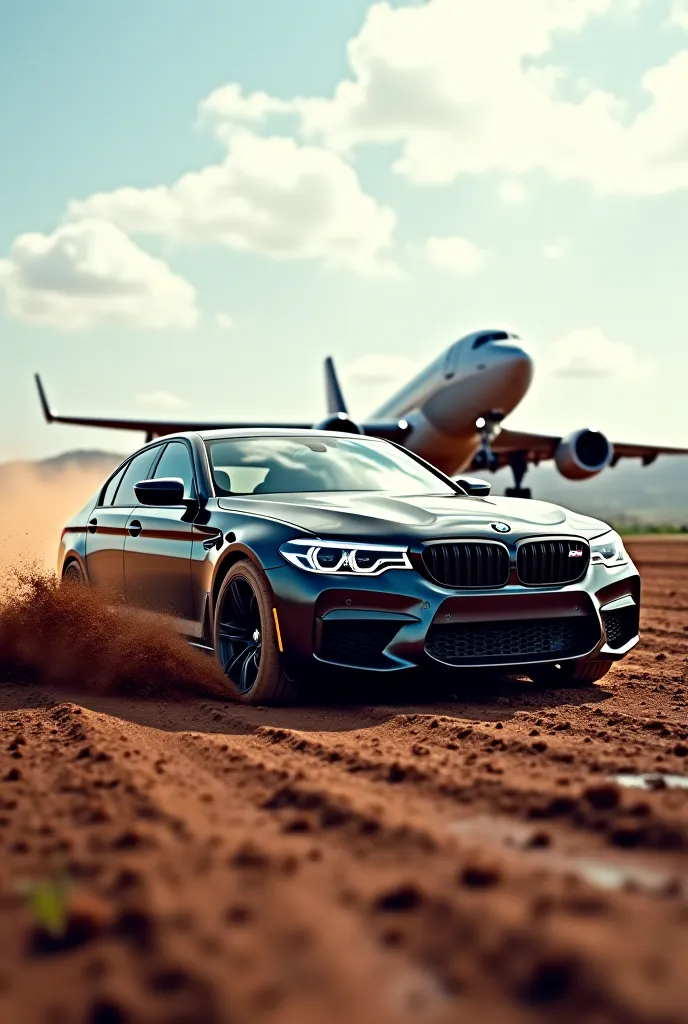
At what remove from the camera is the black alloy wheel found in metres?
5.60

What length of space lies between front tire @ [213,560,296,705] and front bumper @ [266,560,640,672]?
0.29 ft

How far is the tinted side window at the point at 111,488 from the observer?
304 inches

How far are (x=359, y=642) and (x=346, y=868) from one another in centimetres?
286

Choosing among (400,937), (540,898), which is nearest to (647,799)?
(540,898)

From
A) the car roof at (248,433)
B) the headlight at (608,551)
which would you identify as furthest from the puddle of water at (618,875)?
the car roof at (248,433)

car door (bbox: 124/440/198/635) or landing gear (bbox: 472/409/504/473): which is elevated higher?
landing gear (bbox: 472/409/504/473)

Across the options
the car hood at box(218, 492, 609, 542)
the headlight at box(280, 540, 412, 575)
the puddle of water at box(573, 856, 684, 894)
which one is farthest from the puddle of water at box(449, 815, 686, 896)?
the car hood at box(218, 492, 609, 542)

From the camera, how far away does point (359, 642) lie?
5.33 m

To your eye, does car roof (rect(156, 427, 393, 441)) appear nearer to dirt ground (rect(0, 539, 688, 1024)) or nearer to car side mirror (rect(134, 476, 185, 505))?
car side mirror (rect(134, 476, 185, 505))

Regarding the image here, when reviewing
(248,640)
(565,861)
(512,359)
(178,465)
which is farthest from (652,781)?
(512,359)

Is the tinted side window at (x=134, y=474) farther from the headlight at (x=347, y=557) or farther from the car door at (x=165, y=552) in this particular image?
the headlight at (x=347, y=557)

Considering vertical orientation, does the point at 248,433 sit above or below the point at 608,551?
above

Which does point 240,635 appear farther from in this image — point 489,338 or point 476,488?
point 489,338

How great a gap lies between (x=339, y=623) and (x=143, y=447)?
2.75 meters
